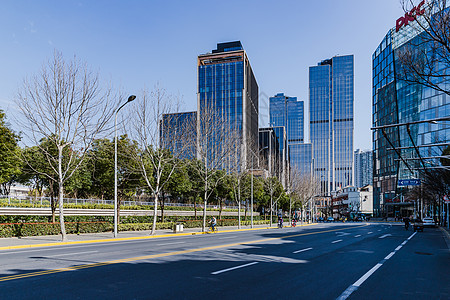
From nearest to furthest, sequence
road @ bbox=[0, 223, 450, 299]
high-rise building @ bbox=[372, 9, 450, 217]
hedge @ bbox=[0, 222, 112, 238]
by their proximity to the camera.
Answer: road @ bbox=[0, 223, 450, 299] < hedge @ bbox=[0, 222, 112, 238] < high-rise building @ bbox=[372, 9, 450, 217]

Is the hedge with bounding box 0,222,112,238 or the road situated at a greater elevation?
the road

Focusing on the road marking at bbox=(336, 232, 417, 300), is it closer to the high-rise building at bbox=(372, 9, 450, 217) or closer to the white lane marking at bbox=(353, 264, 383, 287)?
the white lane marking at bbox=(353, 264, 383, 287)

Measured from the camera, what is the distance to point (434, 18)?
13.5 m

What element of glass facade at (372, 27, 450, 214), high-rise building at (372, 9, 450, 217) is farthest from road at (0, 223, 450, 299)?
high-rise building at (372, 9, 450, 217)

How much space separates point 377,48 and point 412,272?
410 ft

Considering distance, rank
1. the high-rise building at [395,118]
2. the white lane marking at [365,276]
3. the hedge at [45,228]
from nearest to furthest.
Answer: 1. the white lane marking at [365,276]
2. the hedge at [45,228]
3. the high-rise building at [395,118]

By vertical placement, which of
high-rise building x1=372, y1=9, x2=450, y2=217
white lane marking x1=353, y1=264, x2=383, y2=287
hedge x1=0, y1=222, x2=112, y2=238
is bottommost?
hedge x1=0, y1=222, x2=112, y2=238

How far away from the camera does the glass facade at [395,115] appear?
8212 centimetres

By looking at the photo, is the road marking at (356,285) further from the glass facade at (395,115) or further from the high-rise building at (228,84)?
the high-rise building at (228,84)

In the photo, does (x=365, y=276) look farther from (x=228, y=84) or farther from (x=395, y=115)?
(x=228, y=84)

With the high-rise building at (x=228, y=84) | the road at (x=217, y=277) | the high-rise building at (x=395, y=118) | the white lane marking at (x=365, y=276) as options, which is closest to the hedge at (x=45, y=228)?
the road at (x=217, y=277)

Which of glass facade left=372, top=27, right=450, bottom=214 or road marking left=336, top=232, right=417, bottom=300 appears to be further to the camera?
glass facade left=372, top=27, right=450, bottom=214

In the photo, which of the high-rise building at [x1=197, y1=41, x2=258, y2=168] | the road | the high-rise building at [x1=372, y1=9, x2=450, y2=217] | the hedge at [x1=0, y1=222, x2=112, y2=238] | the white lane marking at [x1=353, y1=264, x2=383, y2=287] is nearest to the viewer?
the road

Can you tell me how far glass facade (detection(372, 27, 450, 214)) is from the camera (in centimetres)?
8212
